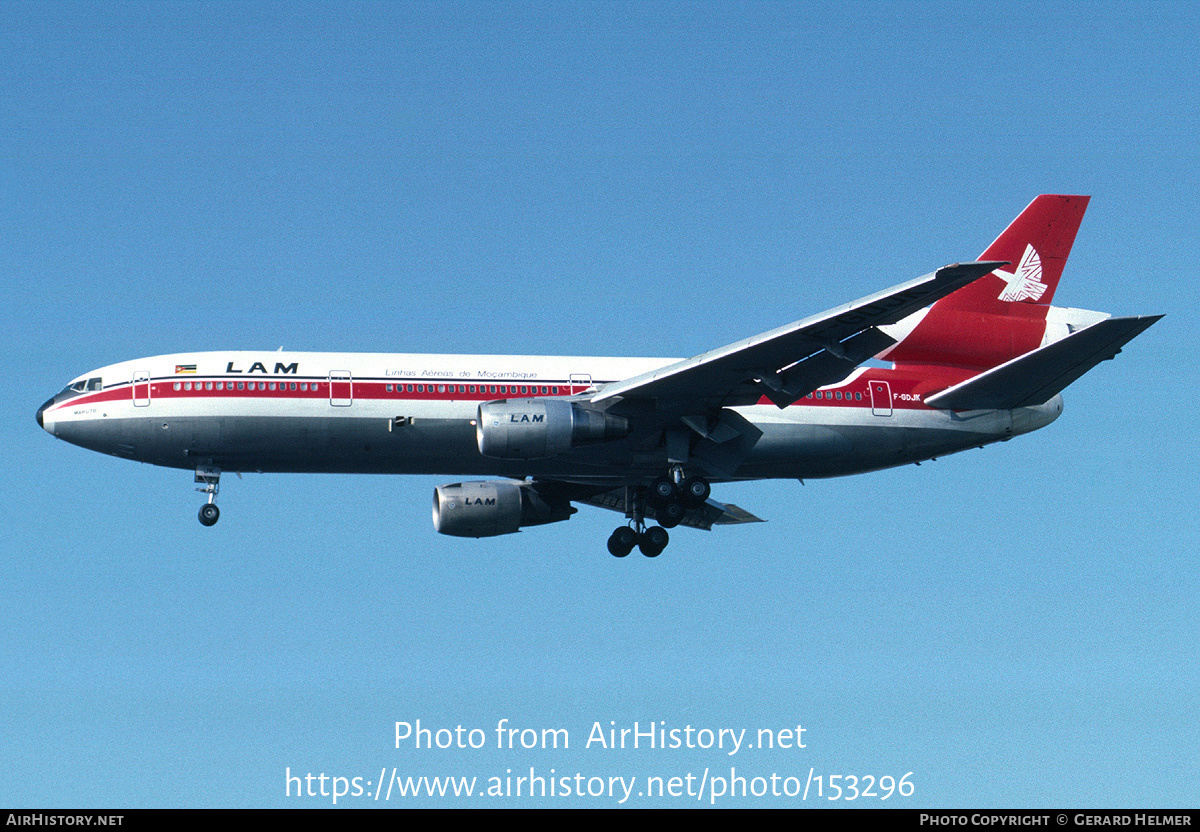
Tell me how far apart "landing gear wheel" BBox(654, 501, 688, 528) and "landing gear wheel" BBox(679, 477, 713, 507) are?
677 mm

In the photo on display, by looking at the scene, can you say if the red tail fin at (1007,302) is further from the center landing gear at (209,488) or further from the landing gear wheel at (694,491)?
the center landing gear at (209,488)

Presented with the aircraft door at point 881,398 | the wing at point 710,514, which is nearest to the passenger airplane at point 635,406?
the aircraft door at point 881,398

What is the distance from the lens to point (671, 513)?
145 feet

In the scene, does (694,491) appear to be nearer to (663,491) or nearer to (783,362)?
(663,491)

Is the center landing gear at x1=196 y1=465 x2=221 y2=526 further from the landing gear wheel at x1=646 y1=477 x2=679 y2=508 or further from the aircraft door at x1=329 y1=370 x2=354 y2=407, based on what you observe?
the landing gear wheel at x1=646 y1=477 x2=679 y2=508

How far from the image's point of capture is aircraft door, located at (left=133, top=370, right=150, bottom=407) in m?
42.4

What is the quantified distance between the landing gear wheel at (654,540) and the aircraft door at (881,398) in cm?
719

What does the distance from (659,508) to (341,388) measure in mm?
9585

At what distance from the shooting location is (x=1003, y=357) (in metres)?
45.7

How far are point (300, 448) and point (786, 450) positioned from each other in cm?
1347

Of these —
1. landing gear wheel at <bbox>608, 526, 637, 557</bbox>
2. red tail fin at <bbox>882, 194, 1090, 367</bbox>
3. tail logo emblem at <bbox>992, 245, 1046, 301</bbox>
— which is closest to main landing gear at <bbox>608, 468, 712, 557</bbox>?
landing gear wheel at <bbox>608, 526, 637, 557</bbox>

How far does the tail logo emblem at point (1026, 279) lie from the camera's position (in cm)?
4588

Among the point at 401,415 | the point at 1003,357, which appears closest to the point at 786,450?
the point at 1003,357

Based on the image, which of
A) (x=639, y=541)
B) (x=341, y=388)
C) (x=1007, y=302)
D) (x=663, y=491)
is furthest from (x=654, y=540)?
(x=1007, y=302)
